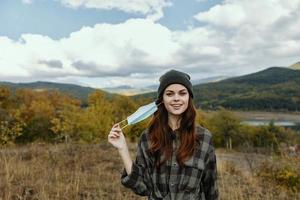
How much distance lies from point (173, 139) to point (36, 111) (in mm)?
45330

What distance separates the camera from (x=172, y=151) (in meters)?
2.22

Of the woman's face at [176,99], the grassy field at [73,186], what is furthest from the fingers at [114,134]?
the grassy field at [73,186]

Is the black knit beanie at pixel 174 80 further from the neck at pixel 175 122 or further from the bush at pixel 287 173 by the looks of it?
the bush at pixel 287 173

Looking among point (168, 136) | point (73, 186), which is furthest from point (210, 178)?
point (73, 186)

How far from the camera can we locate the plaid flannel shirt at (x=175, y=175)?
7.17ft

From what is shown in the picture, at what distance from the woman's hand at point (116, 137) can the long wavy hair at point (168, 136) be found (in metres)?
0.17

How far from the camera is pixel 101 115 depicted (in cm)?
2764

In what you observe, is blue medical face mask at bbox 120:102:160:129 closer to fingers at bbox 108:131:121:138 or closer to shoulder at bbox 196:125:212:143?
fingers at bbox 108:131:121:138

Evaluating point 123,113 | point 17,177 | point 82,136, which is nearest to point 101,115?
point 82,136

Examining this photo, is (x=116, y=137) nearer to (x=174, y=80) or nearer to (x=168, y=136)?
(x=168, y=136)

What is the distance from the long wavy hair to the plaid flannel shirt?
0.10 feet

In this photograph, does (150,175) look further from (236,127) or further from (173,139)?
(236,127)

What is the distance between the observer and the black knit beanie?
2.23 meters

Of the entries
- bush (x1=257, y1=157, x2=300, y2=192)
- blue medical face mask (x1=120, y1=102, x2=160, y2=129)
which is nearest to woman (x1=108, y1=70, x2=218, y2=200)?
blue medical face mask (x1=120, y1=102, x2=160, y2=129)
